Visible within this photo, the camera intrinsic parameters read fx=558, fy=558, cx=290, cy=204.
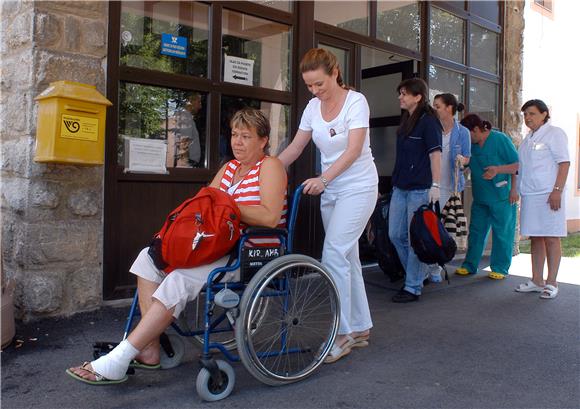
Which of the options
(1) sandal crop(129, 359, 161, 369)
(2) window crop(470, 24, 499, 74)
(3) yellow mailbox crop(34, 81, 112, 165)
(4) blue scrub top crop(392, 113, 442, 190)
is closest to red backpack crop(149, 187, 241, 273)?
(1) sandal crop(129, 359, 161, 369)

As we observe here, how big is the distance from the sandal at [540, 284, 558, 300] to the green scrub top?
104 cm

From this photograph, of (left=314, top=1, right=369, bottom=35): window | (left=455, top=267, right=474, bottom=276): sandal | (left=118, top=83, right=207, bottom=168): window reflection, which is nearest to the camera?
(left=118, top=83, right=207, bottom=168): window reflection

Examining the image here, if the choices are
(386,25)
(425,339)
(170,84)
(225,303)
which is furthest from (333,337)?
(386,25)

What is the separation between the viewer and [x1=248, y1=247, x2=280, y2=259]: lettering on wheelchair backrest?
2.57 m

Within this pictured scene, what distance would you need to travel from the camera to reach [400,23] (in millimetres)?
6262

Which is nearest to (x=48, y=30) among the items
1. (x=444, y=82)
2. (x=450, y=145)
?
(x=450, y=145)

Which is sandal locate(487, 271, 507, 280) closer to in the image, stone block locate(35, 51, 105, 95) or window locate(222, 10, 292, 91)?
window locate(222, 10, 292, 91)

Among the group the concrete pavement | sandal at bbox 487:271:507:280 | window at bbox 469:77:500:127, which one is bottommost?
the concrete pavement

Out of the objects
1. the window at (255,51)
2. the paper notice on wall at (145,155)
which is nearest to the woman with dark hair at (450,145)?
the window at (255,51)

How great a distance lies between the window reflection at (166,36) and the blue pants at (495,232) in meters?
3.09

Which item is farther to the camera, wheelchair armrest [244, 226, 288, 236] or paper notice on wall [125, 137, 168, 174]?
paper notice on wall [125, 137, 168, 174]

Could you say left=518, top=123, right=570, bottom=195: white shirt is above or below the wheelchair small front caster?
above

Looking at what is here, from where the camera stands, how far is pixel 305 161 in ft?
17.0

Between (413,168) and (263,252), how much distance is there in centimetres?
221
